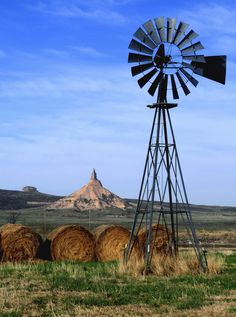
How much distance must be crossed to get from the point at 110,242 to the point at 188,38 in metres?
9.53

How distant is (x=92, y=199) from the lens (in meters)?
126

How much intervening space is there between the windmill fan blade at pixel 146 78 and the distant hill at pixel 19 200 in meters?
89.9

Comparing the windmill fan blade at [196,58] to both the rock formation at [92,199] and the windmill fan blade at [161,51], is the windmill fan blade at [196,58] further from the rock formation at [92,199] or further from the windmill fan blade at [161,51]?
the rock formation at [92,199]

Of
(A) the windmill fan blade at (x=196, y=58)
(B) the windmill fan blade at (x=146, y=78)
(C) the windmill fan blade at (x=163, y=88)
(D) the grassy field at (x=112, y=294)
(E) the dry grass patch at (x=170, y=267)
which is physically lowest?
(D) the grassy field at (x=112, y=294)

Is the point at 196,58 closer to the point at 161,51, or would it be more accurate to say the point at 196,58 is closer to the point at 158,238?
the point at 161,51

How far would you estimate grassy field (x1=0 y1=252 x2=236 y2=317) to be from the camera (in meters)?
9.82

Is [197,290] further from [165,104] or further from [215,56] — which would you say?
[215,56]

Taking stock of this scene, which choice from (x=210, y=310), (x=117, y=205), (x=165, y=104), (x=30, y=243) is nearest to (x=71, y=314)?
(x=210, y=310)

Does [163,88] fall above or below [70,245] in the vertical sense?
above

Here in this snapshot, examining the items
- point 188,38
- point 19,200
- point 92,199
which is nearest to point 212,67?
point 188,38

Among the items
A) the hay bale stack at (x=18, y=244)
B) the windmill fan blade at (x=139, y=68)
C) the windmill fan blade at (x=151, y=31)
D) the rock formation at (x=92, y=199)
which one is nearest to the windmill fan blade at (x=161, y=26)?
the windmill fan blade at (x=151, y=31)

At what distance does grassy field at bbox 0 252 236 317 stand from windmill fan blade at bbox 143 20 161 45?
287 inches

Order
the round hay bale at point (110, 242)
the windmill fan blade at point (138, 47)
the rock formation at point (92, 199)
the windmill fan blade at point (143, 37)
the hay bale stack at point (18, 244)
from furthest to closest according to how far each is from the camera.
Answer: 1. the rock formation at point (92, 199)
2. the round hay bale at point (110, 242)
3. the hay bale stack at point (18, 244)
4. the windmill fan blade at point (138, 47)
5. the windmill fan blade at point (143, 37)

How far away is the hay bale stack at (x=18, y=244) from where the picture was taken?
21.8 meters
